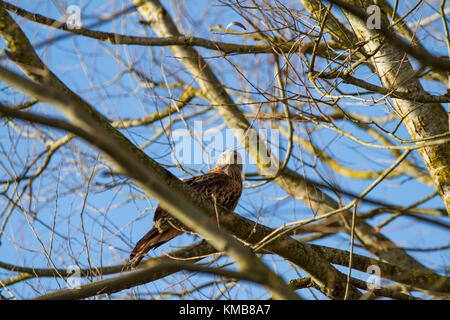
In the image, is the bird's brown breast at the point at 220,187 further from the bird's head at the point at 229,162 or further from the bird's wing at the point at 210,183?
the bird's head at the point at 229,162

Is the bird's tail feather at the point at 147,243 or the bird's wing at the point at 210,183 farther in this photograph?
the bird's wing at the point at 210,183

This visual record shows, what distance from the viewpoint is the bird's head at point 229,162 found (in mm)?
5861

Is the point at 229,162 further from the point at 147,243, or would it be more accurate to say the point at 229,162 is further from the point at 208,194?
the point at 147,243

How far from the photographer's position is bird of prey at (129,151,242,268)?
13.8 feet

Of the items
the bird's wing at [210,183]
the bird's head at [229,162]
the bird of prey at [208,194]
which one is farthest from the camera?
the bird's head at [229,162]

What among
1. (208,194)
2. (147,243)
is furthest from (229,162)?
(147,243)

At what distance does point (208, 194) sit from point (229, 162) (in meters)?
1.13

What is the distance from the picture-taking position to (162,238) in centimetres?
446

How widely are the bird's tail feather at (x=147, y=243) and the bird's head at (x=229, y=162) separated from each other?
1576mm

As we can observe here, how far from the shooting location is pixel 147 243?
4352 mm

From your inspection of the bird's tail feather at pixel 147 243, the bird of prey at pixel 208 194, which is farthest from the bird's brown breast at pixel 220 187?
the bird's tail feather at pixel 147 243

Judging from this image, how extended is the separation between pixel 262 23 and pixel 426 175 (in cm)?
329
